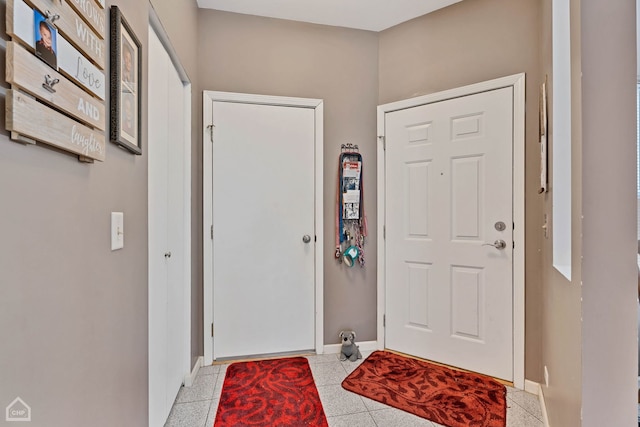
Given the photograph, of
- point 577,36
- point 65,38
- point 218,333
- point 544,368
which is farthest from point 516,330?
point 65,38

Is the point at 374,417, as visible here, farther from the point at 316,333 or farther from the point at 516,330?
the point at 516,330

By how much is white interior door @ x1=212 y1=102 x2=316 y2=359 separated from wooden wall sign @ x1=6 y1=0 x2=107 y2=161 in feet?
5.08

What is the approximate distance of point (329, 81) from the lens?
104 inches

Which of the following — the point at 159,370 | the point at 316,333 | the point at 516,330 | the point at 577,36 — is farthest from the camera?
the point at 316,333

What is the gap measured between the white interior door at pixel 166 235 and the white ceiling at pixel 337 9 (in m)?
0.84

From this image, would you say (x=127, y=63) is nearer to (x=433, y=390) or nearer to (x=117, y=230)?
(x=117, y=230)

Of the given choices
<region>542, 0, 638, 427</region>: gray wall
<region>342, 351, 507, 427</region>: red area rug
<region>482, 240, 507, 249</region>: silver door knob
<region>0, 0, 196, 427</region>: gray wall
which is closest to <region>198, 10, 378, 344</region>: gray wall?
<region>342, 351, 507, 427</region>: red area rug

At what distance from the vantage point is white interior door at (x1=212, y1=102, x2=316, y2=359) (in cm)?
244

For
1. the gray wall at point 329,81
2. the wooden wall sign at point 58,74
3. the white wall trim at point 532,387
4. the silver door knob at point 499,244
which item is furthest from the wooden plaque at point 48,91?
the white wall trim at point 532,387

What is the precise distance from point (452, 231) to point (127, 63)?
7.14 ft

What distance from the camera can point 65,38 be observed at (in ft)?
2.35

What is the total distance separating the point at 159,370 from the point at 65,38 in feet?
4.76

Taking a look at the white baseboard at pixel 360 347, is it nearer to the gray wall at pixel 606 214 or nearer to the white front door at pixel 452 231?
the white front door at pixel 452 231

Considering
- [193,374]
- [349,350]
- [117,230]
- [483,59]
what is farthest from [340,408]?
[483,59]
